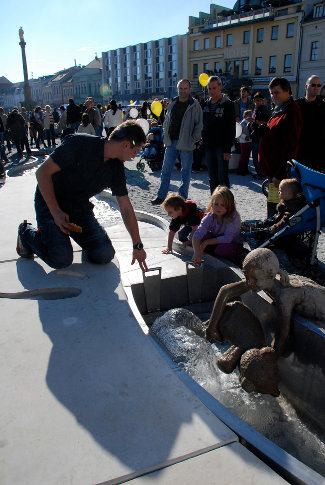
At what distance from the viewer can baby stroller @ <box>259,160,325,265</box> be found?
3.42 m

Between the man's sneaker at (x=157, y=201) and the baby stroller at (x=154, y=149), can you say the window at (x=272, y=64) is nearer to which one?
the baby stroller at (x=154, y=149)

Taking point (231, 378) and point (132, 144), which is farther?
point (132, 144)

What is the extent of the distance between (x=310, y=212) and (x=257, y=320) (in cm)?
157

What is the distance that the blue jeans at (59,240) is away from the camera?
3029mm

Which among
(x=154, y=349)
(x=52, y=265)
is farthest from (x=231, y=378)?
(x=52, y=265)

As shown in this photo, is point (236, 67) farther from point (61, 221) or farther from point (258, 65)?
point (61, 221)

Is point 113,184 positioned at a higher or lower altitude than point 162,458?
higher

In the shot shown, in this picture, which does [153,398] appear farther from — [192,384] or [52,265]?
[52,265]

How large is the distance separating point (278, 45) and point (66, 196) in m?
43.6

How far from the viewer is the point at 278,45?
39312 mm

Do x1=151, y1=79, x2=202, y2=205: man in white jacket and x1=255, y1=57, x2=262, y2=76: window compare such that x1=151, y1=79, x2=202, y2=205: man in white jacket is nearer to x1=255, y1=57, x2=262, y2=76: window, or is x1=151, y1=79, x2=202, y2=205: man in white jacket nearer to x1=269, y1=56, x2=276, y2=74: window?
x1=269, y1=56, x2=276, y2=74: window

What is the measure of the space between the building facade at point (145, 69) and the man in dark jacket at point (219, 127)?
5698 cm

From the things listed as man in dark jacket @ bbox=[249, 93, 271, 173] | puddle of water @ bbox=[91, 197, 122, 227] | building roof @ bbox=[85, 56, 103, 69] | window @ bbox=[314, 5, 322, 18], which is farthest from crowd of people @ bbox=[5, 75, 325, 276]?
building roof @ bbox=[85, 56, 103, 69]

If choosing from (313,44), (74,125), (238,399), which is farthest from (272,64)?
(238,399)
